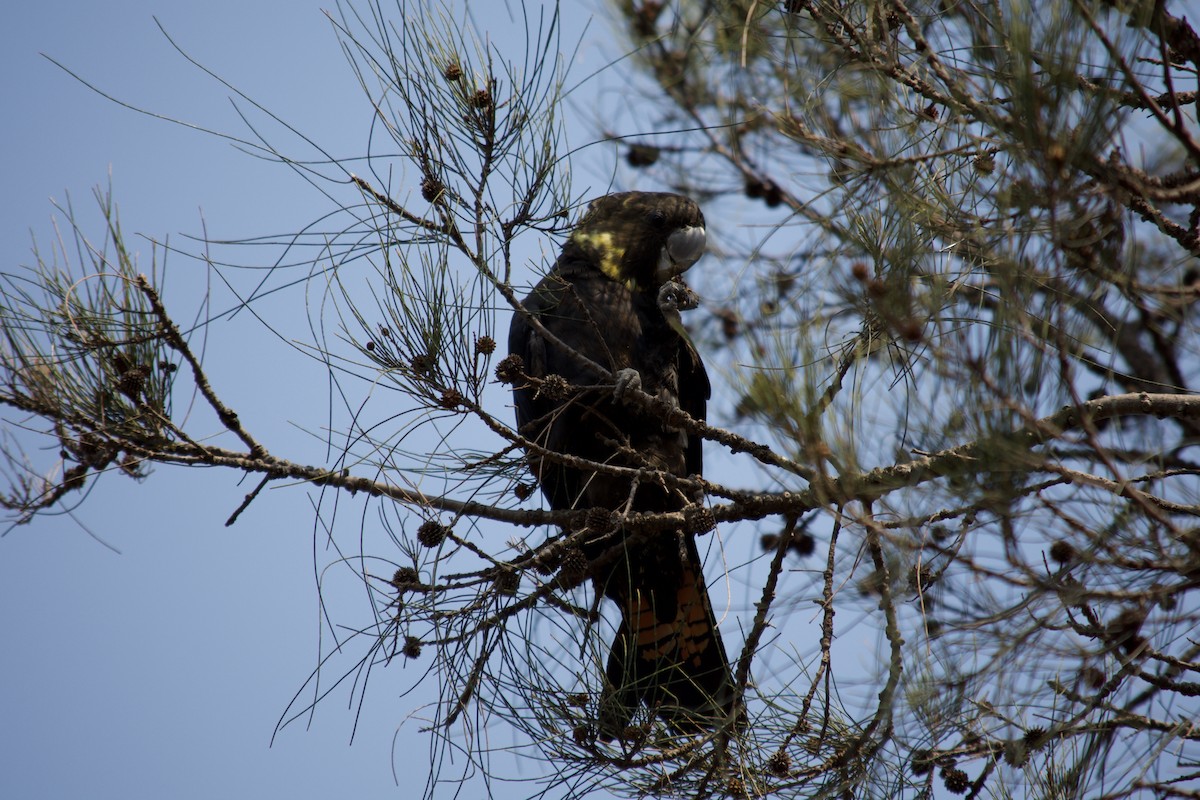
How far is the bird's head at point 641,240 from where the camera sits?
292 cm

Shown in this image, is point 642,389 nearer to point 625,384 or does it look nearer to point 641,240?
point 625,384

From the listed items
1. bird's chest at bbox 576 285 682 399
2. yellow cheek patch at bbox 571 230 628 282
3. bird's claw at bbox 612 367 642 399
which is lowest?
bird's claw at bbox 612 367 642 399

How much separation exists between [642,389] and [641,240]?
2.20 feet

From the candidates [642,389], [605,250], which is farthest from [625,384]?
[605,250]

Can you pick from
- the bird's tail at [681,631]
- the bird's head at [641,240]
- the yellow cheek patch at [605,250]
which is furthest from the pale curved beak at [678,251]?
the bird's tail at [681,631]

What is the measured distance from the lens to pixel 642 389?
99.3 inches

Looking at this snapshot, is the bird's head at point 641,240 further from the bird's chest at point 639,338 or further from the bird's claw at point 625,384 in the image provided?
the bird's claw at point 625,384

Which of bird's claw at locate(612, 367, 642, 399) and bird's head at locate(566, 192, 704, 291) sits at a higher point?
bird's head at locate(566, 192, 704, 291)

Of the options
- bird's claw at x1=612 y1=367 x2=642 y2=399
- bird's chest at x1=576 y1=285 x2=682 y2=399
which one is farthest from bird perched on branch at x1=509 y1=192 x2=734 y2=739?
bird's claw at x1=612 y1=367 x2=642 y2=399

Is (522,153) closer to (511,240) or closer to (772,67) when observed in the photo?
(511,240)

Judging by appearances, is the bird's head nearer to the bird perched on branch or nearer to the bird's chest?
the bird perched on branch

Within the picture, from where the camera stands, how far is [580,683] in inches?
73.5

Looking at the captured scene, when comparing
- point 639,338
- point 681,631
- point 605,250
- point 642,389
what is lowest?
point 681,631

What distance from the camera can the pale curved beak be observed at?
9.73ft
